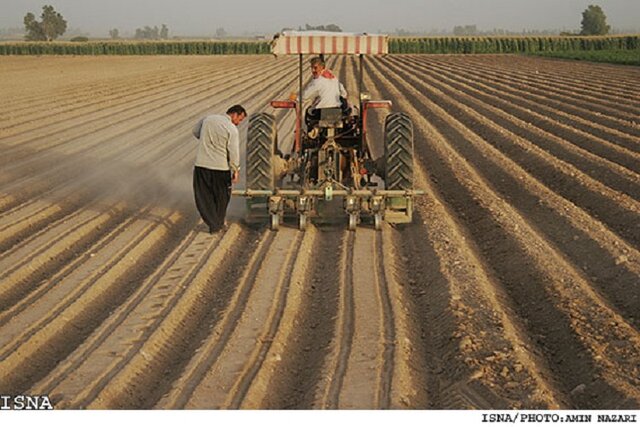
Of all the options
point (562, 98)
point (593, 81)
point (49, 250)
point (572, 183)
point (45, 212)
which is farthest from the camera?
point (593, 81)

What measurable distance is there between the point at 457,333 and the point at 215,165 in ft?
11.9

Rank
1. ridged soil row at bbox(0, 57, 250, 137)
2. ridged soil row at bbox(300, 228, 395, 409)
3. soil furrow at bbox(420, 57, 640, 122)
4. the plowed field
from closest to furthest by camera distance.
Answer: ridged soil row at bbox(300, 228, 395, 409) → the plowed field → soil furrow at bbox(420, 57, 640, 122) → ridged soil row at bbox(0, 57, 250, 137)

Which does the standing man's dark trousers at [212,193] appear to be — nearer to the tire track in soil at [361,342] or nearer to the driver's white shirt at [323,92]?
the driver's white shirt at [323,92]

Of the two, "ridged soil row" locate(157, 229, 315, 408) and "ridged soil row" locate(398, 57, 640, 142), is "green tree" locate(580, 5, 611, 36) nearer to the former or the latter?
"ridged soil row" locate(398, 57, 640, 142)

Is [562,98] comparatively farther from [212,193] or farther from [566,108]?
[212,193]

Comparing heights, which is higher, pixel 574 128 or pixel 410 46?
pixel 574 128

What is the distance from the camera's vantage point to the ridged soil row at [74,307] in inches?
219

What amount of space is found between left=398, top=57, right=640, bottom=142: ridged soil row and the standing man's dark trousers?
8.03m

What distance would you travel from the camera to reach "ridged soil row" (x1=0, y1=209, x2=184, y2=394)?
557 centimetres

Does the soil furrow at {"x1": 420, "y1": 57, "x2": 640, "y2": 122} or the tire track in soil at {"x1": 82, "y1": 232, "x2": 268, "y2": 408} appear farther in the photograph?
the soil furrow at {"x1": 420, "y1": 57, "x2": 640, "y2": 122}

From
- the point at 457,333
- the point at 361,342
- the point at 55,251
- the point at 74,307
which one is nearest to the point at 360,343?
the point at 361,342

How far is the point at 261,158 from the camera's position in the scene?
9.13m

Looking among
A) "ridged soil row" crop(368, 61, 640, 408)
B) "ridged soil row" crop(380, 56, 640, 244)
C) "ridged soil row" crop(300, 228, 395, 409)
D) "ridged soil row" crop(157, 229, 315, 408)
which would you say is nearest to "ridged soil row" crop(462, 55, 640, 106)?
"ridged soil row" crop(380, 56, 640, 244)
